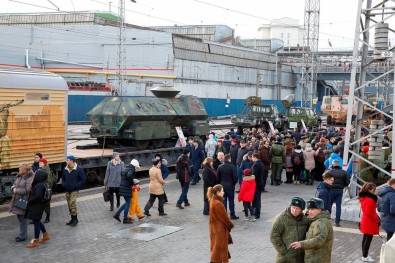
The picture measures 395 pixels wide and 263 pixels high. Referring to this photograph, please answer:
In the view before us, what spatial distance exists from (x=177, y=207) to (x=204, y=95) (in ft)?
137

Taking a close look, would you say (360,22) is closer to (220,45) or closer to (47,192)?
(47,192)

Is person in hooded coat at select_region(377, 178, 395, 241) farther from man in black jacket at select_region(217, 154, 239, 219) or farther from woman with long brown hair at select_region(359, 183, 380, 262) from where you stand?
man in black jacket at select_region(217, 154, 239, 219)

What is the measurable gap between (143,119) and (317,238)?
45.7ft

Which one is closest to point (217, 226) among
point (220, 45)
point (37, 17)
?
point (220, 45)

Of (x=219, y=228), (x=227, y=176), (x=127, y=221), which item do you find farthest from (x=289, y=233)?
(x=127, y=221)

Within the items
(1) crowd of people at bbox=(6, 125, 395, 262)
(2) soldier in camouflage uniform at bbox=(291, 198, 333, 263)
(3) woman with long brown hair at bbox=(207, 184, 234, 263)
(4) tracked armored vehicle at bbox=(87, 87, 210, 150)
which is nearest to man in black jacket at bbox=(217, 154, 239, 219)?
(1) crowd of people at bbox=(6, 125, 395, 262)

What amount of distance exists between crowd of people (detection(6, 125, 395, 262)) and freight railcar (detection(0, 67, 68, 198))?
146 cm

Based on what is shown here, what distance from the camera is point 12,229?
11.5 meters

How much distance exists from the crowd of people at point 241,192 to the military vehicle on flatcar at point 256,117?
1373 cm

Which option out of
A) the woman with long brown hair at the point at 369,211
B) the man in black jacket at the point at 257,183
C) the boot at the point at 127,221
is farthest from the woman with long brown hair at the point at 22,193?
the woman with long brown hair at the point at 369,211

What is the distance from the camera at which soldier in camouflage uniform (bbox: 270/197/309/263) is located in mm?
6445

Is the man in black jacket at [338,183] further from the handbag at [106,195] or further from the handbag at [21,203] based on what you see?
the handbag at [21,203]

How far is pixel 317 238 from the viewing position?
6.27 metres

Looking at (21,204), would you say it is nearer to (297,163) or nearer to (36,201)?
(36,201)
